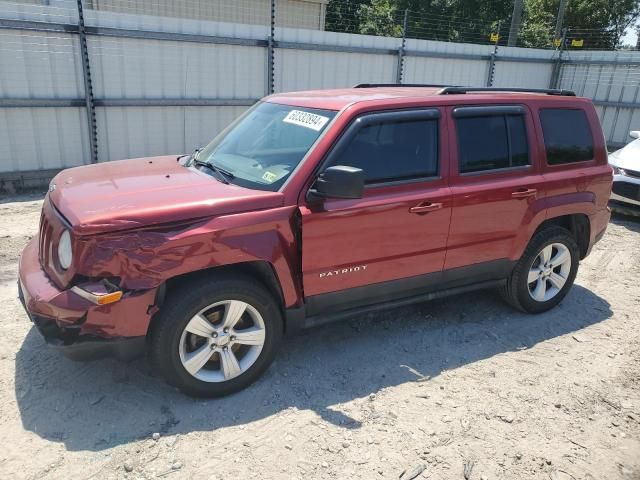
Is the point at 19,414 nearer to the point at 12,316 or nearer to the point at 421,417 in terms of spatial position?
the point at 12,316

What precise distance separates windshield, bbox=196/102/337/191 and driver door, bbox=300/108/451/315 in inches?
9.9

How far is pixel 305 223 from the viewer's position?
3266mm

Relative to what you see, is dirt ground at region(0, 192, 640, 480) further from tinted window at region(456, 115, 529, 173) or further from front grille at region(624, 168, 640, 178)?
front grille at region(624, 168, 640, 178)

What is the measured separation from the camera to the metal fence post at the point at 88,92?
7.76 m

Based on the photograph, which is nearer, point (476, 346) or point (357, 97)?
point (357, 97)

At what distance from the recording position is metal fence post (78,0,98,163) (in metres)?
7.76

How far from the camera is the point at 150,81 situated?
28.3 feet

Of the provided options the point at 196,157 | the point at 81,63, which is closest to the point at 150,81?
the point at 81,63

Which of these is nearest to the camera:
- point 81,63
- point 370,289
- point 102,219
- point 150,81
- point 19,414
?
point 102,219

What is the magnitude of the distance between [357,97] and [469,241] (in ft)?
4.55

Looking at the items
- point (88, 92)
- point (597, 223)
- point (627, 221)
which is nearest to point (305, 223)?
point (597, 223)

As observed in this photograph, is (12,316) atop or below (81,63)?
below

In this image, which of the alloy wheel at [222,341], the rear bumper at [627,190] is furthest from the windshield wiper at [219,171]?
the rear bumper at [627,190]

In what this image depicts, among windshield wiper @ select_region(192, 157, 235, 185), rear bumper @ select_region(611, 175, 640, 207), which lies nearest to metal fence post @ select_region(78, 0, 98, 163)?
windshield wiper @ select_region(192, 157, 235, 185)
